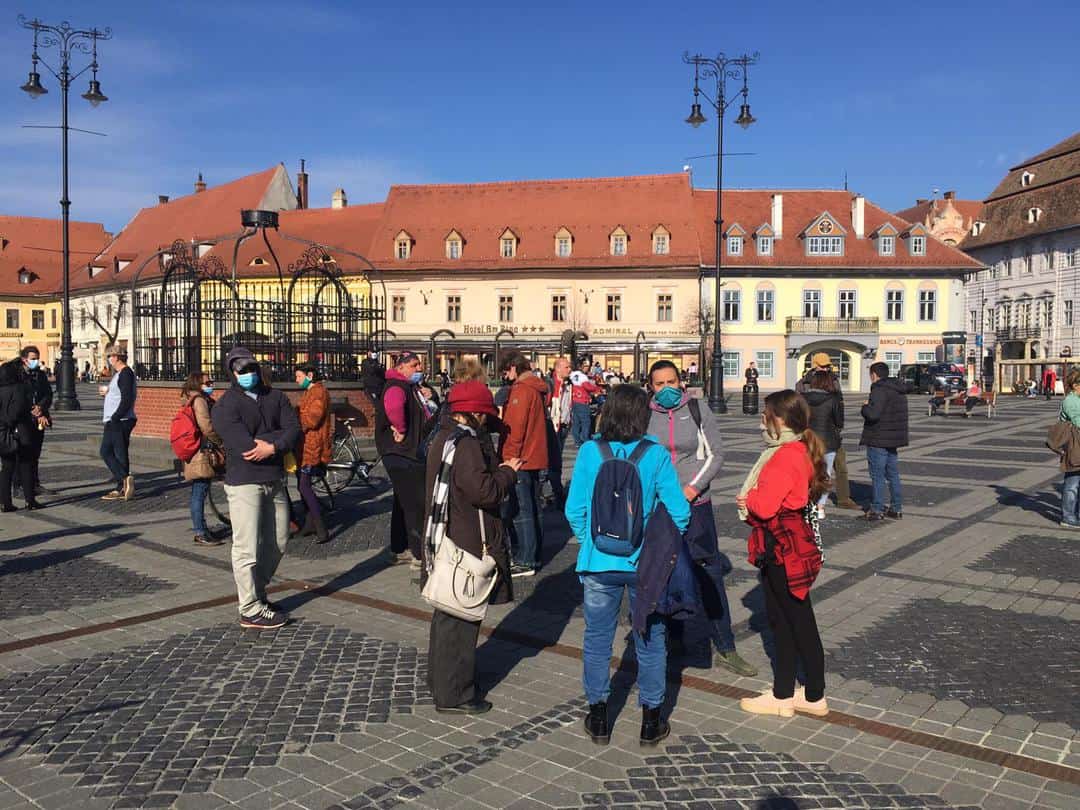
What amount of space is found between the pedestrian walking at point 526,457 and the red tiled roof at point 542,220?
43913 millimetres

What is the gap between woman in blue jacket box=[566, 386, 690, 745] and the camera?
449cm

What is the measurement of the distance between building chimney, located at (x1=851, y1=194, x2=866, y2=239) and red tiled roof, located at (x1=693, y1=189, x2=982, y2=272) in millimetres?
229

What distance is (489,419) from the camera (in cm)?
534

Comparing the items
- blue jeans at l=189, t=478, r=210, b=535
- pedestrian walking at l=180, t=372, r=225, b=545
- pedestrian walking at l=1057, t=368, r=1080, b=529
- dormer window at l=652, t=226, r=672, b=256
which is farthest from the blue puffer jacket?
dormer window at l=652, t=226, r=672, b=256

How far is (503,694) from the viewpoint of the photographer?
17.3 feet

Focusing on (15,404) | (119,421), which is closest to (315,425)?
(119,421)

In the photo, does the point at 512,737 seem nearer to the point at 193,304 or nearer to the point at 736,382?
the point at 193,304

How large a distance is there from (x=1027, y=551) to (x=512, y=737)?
6439 millimetres

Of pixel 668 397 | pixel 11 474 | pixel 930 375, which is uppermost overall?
pixel 668 397

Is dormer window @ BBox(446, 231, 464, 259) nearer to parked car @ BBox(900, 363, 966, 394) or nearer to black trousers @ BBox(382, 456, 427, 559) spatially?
parked car @ BBox(900, 363, 966, 394)

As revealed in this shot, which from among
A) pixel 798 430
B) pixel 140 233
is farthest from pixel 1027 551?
pixel 140 233

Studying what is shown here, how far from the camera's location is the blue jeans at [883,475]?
10531 mm

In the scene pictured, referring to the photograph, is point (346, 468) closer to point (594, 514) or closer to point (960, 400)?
point (594, 514)

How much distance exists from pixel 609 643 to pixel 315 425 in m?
6.12
